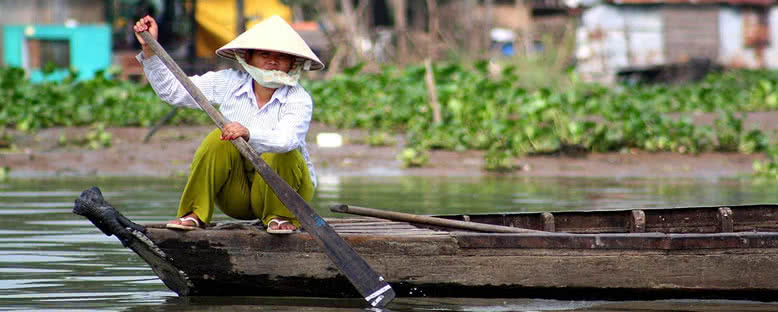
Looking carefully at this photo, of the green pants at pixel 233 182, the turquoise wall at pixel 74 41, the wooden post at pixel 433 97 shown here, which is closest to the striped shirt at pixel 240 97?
the green pants at pixel 233 182

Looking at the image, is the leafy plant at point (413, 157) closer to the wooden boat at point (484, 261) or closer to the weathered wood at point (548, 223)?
the weathered wood at point (548, 223)

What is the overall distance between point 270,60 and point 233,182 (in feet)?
1.77

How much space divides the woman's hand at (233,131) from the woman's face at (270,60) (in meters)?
0.43

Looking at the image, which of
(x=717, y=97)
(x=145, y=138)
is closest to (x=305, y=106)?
(x=145, y=138)

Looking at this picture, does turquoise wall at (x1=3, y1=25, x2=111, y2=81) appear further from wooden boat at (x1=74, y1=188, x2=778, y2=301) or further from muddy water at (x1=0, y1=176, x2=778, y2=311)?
wooden boat at (x1=74, y1=188, x2=778, y2=301)

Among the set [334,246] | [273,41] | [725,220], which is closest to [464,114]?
[725,220]

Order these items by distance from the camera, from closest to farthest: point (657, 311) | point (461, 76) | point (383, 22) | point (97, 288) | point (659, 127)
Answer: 1. point (657, 311)
2. point (97, 288)
3. point (659, 127)
4. point (461, 76)
5. point (383, 22)

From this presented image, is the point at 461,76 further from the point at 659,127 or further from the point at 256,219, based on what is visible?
the point at 256,219

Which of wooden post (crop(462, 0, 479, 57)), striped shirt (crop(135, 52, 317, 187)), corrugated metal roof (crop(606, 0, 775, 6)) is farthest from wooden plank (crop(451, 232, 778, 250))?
corrugated metal roof (crop(606, 0, 775, 6))

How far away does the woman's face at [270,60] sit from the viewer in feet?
16.7

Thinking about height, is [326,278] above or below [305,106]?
below

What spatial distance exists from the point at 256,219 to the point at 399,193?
4.20 meters

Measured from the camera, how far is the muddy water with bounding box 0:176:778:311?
200 inches

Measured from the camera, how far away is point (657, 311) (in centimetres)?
498
